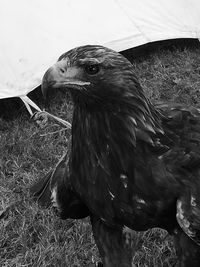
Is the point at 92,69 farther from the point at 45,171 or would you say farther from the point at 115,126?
the point at 45,171

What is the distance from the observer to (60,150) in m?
5.01

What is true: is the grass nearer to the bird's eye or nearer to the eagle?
the eagle

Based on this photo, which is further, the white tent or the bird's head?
the white tent

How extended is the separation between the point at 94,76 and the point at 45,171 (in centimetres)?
229

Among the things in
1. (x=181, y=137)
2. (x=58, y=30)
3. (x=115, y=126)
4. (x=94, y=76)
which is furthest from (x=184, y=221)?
(x=58, y=30)

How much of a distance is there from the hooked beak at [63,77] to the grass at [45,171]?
1.28m

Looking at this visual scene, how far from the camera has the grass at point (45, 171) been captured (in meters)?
3.94

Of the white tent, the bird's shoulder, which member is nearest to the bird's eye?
the bird's shoulder

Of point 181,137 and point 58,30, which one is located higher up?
point 181,137

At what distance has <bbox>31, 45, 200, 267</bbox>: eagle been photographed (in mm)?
2619

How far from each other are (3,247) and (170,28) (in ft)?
11.4

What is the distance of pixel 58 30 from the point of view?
18.6 ft

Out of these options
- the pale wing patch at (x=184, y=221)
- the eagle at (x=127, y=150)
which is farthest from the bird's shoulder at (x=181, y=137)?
the pale wing patch at (x=184, y=221)

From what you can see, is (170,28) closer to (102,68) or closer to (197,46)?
(197,46)
